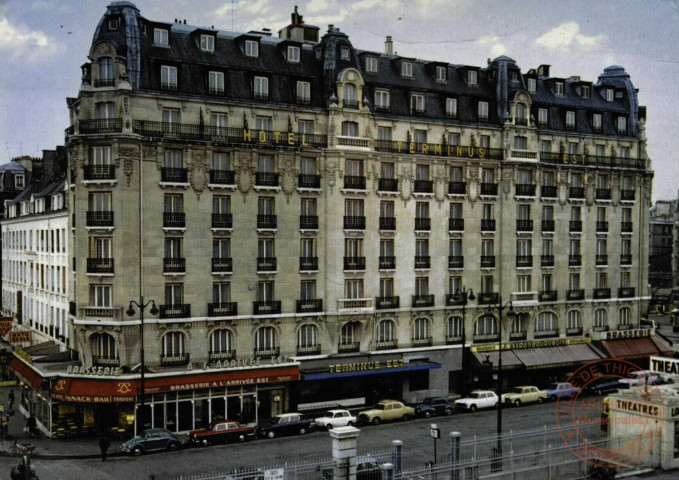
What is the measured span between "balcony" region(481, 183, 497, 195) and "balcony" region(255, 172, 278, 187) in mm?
16379

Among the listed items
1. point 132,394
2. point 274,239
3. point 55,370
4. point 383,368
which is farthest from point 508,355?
point 55,370

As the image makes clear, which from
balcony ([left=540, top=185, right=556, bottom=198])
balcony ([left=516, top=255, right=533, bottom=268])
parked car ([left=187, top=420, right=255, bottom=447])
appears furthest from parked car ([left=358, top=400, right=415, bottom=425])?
balcony ([left=540, top=185, right=556, bottom=198])

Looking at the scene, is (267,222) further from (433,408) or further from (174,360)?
(433,408)

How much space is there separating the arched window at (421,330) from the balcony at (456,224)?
688 centimetres

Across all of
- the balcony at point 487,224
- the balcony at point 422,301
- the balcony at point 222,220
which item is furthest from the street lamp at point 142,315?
the balcony at point 487,224

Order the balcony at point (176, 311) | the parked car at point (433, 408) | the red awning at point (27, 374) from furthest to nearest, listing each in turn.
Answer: the parked car at point (433, 408)
the balcony at point (176, 311)
the red awning at point (27, 374)

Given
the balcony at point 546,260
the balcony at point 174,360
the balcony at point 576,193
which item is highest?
the balcony at point 576,193

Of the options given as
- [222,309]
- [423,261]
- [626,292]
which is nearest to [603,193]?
[626,292]

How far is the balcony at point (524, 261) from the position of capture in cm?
5822

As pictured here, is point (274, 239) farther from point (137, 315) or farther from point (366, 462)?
point (366, 462)

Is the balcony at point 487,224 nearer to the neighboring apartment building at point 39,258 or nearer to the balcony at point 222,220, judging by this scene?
the balcony at point 222,220

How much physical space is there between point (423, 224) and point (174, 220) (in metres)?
17.9

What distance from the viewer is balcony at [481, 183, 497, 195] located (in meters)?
56.9

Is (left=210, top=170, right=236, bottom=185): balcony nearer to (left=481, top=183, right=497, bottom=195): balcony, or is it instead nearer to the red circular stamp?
(left=481, top=183, right=497, bottom=195): balcony
